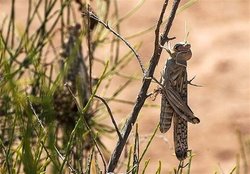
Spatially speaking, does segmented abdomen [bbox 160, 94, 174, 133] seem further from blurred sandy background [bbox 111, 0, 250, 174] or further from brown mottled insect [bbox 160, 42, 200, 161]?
blurred sandy background [bbox 111, 0, 250, 174]

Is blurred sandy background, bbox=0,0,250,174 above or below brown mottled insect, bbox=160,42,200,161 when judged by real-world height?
above

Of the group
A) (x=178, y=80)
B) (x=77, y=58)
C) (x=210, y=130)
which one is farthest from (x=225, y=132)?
(x=178, y=80)

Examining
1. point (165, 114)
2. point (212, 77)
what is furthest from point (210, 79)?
point (165, 114)

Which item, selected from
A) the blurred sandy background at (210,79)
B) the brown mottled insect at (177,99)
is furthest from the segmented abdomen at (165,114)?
the blurred sandy background at (210,79)

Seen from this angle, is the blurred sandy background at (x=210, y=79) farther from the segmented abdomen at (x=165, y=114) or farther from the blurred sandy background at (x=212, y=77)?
the segmented abdomen at (x=165, y=114)

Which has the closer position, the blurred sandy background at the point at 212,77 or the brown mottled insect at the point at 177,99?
the brown mottled insect at the point at 177,99

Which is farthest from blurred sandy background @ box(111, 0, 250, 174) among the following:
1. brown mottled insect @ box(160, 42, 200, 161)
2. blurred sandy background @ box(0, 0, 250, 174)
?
brown mottled insect @ box(160, 42, 200, 161)

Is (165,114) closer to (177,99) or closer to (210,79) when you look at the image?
(177,99)
